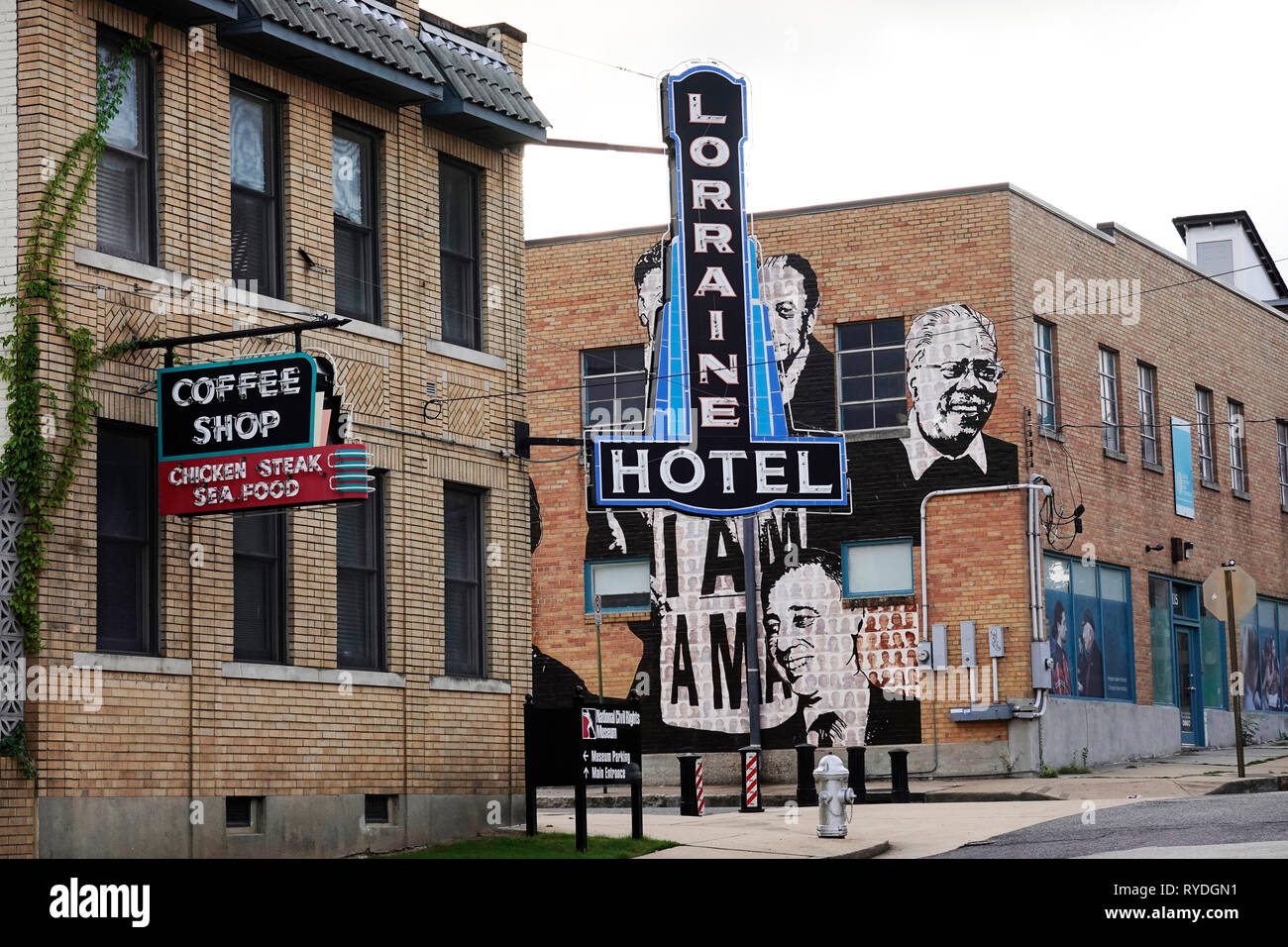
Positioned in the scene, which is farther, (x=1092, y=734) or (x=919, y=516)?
(x=1092, y=734)

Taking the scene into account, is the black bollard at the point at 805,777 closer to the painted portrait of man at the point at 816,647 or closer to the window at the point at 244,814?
the painted portrait of man at the point at 816,647

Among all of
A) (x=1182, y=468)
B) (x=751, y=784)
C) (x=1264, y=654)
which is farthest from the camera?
Result: (x=1264, y=654)

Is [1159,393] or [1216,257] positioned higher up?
[1216,257]

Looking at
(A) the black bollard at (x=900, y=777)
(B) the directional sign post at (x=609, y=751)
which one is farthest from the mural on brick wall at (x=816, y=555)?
(B) the directional sign post at (x=609, y=751)

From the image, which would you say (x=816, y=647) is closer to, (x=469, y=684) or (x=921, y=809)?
(x=921, y=809)

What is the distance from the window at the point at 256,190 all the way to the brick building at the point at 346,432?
29mm

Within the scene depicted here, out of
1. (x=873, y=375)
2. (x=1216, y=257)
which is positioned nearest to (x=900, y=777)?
(x=873, y=375)

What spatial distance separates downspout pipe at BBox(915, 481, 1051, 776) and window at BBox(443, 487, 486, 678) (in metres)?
11.3

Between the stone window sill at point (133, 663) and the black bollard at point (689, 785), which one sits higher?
the stone window sill at point (133, 663)

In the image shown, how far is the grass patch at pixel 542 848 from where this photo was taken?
18.4 meters

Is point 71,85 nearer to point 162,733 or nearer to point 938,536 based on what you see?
point 162,733

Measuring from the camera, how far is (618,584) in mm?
33281

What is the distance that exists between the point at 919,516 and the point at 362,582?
13552mm

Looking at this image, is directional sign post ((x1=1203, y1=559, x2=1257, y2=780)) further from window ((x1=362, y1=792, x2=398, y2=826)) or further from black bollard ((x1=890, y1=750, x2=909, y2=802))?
window ((x1=362, y1=792, x2=398, y2=826))
